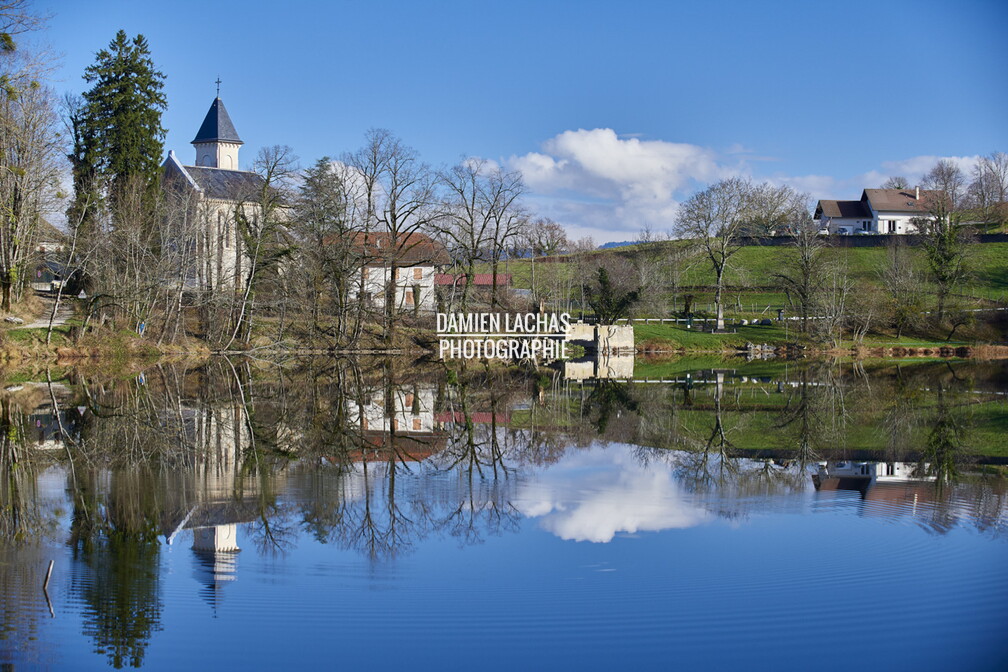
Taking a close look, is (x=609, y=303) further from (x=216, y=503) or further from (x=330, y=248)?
(x=216, y=503)

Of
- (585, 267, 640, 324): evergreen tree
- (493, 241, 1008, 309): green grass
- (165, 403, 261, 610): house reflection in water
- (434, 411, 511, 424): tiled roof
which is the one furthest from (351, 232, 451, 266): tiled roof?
(165, 403, 261, 610): house reflection in water

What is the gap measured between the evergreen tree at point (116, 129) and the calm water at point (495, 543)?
2719 cm

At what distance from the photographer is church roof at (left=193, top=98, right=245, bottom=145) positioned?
68.0 metres

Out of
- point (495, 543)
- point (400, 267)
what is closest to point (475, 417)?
point (495, 543)

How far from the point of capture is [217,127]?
2680 inches

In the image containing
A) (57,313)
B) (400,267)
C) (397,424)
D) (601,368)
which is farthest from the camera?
(400,267)

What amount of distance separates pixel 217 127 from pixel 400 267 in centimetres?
2247

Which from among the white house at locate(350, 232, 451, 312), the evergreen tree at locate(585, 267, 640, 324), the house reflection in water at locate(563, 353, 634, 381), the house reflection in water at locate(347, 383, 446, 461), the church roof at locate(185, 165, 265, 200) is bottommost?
the house reflection in water at locate(347, 383, 446, 461)

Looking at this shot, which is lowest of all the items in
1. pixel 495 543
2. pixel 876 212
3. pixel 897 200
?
pixel 495 543

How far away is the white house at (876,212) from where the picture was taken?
9806 centimetres

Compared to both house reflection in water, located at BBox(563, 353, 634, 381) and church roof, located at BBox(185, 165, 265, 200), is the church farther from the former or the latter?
house reflection in water, located at BBox(563, 353, 634, 381)

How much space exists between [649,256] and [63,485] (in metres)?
66.8

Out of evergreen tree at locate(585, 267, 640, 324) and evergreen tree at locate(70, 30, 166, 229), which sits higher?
evergreen tree at locate(70, 30, 166, 229)

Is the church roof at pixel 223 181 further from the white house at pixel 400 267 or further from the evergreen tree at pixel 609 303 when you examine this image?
the evergreen tree at pixel 609 303
